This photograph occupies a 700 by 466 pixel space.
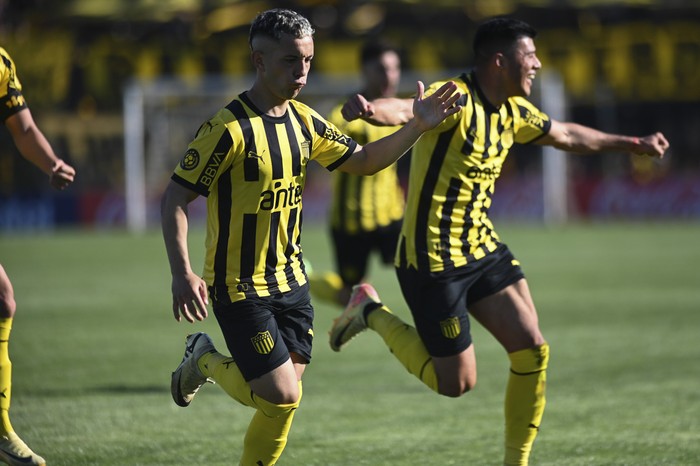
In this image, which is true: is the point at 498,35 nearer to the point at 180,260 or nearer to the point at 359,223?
the point at 180,260

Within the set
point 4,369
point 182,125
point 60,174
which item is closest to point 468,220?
point 60,174

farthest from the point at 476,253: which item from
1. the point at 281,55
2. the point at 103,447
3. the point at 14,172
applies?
the point at 14,172

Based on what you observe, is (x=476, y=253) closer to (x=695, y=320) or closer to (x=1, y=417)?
(x=1, y=417)

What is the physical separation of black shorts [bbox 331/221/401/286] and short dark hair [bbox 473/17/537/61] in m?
4.28

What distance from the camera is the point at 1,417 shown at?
5.89 m

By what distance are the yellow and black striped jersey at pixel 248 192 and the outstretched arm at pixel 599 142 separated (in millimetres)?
1991

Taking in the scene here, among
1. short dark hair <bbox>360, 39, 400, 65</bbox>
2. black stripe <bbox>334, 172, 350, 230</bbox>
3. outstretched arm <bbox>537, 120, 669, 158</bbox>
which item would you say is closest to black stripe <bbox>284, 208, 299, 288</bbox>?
outstretched arm <bbox>537, 120, 669, 158</bbox>

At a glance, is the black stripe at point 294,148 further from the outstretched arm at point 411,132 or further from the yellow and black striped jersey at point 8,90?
the yellow and black striped jersey at point 8,90

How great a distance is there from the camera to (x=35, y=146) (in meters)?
6.43

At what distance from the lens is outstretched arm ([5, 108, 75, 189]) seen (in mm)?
6402

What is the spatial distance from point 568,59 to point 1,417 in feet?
96.4

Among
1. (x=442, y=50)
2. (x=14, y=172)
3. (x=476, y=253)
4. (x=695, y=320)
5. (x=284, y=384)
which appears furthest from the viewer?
(x=442, y=50)

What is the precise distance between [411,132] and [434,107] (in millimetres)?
165

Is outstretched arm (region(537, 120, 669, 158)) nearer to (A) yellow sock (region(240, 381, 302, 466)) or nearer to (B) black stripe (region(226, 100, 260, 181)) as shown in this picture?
(B) black stripe (region(226, 100, 260, 181))
